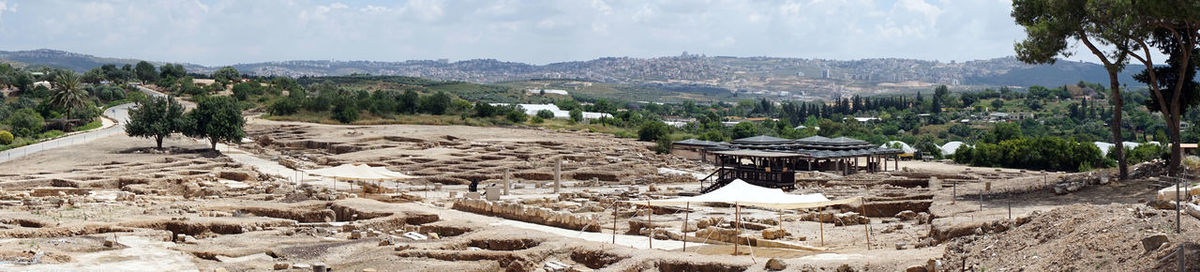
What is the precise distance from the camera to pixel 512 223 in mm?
26125

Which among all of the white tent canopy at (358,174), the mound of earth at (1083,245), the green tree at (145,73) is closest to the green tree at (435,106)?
the green tree at (145,73)

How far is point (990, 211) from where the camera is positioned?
1007 inches

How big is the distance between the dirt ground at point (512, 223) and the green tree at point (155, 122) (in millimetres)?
6393

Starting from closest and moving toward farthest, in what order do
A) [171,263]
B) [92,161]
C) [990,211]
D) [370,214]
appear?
[171,263], [990,211], [370,214], [92,161]

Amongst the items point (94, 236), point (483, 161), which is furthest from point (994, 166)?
point (94, 236)

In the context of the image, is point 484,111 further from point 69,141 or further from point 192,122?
point 192,122

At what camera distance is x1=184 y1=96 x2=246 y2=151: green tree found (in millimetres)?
55969

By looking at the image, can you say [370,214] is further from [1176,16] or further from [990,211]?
[1176,16]

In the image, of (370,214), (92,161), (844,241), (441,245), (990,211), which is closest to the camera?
(441,245)

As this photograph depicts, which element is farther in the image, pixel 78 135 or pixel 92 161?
pixel 78 135

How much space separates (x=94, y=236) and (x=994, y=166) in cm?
5649

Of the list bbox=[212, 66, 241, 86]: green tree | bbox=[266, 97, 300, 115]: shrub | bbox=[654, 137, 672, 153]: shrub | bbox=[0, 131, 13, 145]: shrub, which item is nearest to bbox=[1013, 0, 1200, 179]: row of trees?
bbox=[654, 137, 672, 153]: shrub

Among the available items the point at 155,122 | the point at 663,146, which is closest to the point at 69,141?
the point at 155,122

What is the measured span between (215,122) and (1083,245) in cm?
5046
